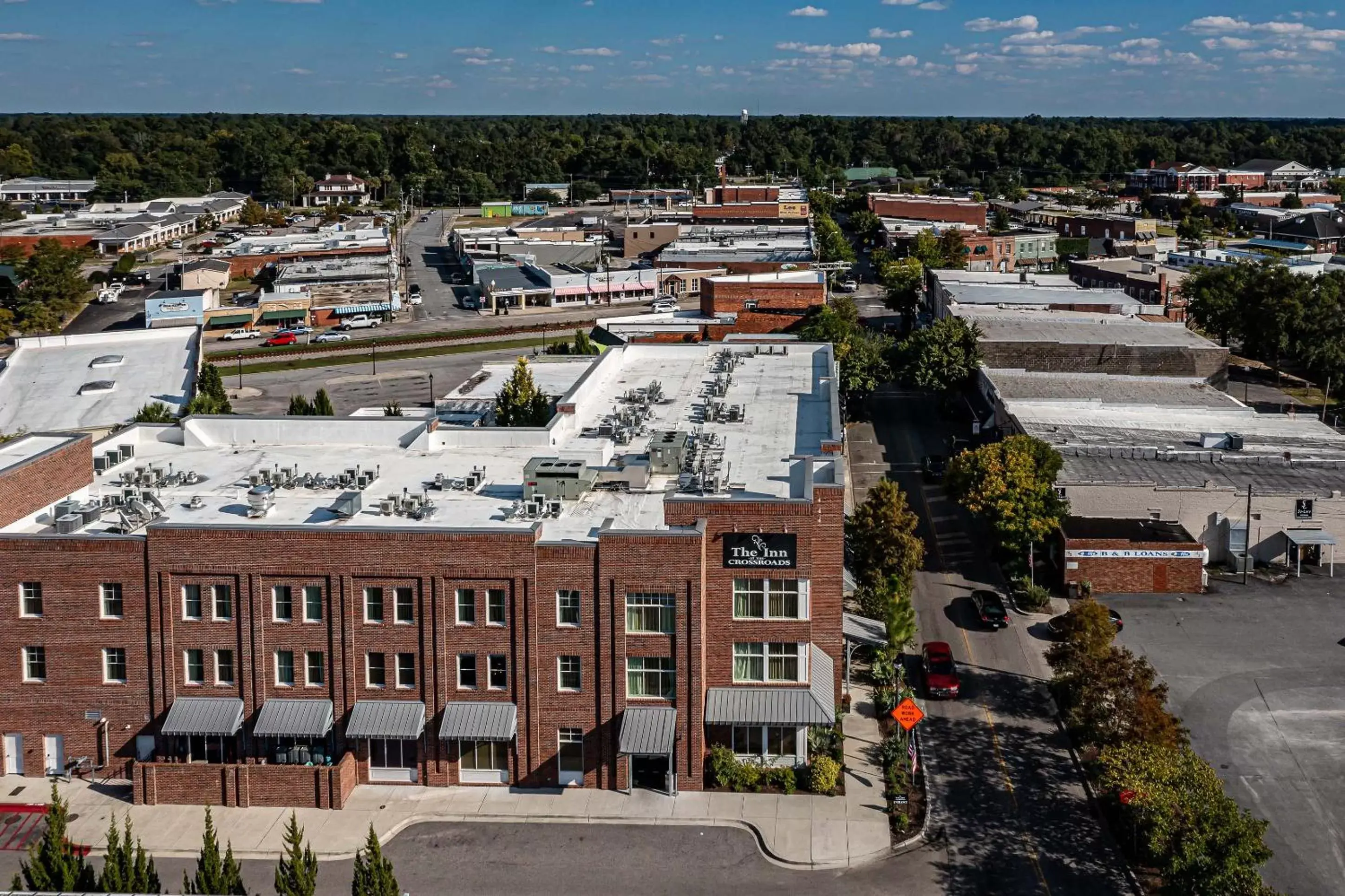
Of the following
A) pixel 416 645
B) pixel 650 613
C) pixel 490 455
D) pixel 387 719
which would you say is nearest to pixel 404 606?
pixel 416 645

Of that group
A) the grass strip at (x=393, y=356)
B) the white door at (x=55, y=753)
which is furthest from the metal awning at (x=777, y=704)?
the grass strip at (x=393, y=356)

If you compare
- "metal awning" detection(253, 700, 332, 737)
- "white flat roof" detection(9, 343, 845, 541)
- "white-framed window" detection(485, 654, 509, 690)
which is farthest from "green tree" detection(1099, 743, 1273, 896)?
"metal awning" detection(253, 700, 332, 737)

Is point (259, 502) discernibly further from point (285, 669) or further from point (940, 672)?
point (940, 672)

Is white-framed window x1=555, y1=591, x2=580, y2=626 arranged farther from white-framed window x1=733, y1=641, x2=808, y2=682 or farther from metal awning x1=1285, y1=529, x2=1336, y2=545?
metal awning x1=1285, y1=529, x2=1336, y2=545

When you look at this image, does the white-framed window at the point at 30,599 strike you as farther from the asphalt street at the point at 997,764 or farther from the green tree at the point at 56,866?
the asphalt street at the point at 997,764

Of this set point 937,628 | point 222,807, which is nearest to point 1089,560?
point 937,628

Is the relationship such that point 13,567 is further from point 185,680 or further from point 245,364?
point 245,364
